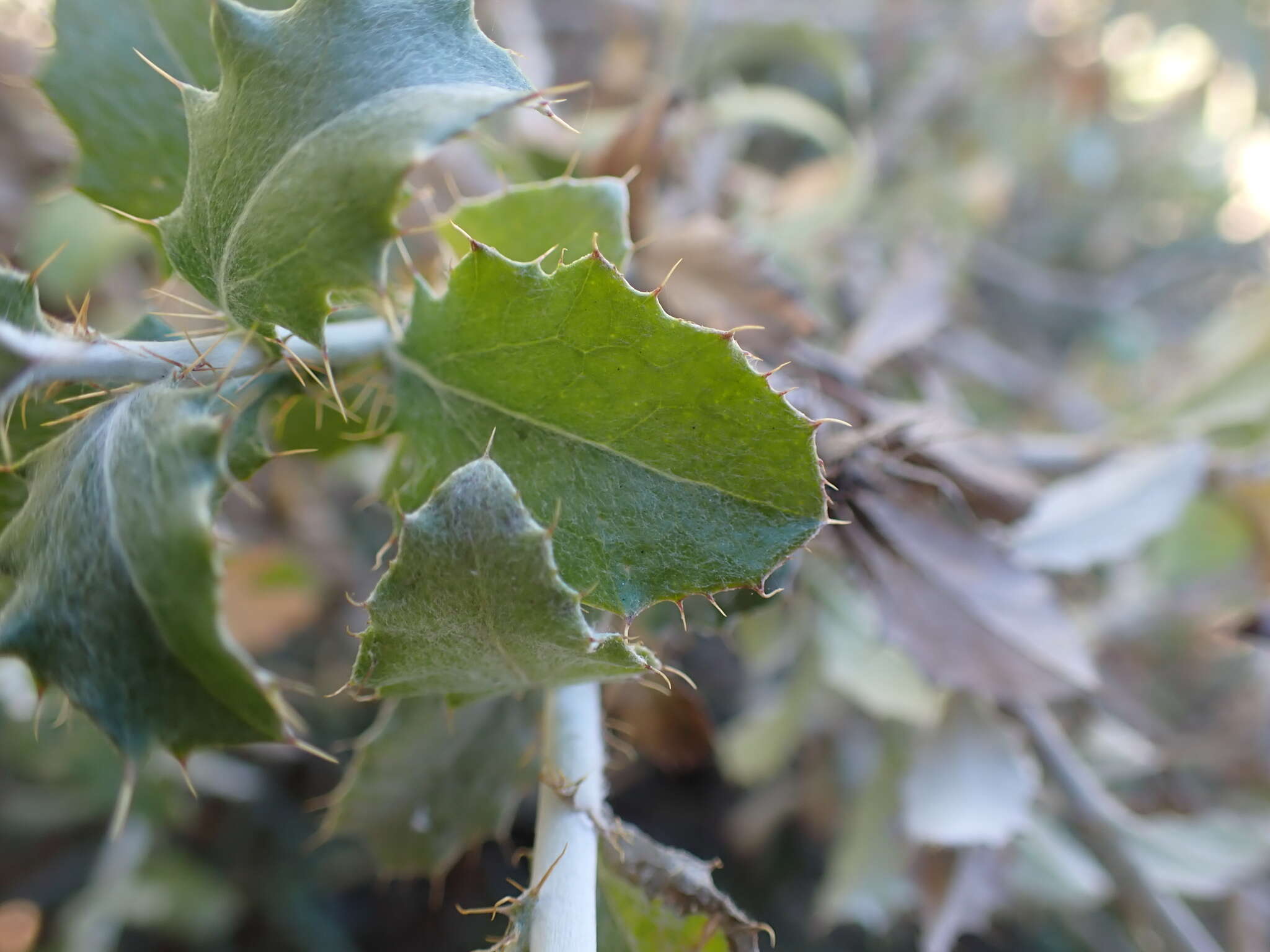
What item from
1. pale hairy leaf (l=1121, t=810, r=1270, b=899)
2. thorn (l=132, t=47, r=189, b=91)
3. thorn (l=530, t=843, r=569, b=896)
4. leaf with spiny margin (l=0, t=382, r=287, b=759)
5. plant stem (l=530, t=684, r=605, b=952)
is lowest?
pale hairy leaf (l=1121, t=810, r=1270, b=899)

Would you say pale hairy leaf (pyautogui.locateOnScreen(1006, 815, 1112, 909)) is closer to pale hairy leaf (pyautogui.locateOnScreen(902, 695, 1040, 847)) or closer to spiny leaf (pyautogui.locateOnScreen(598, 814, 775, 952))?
pale hairy leaf (pyautogui.locateOnScreen(902, 695, 1040, 847))

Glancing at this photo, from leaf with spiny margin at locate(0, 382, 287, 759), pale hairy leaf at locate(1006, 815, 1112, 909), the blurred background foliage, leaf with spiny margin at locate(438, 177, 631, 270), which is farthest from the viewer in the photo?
pale hairy leaf at locate(1006, 815, 1112, 909)

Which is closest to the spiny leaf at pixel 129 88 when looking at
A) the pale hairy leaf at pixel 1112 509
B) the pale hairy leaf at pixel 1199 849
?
the pale hairy leaf at pixel 1112 509

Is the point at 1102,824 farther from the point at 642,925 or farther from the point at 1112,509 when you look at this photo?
the point at 642,925

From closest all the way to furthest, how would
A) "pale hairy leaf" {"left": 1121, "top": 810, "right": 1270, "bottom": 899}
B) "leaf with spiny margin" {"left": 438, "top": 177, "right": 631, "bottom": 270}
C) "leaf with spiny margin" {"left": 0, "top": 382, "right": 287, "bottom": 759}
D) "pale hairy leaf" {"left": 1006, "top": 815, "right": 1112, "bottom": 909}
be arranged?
"leaf with spiny margin" {"left": 0, "top": 382, "right": 287, "bottom": 759} → "leaf with spiny margin" {"left": 438, "top": 177, "right": 631, "bottom": 270} → "pale hairy leaf" {"left": 1121, "top": 810, "right": 1270, "bottom": 899} → "pale hairy leaf" {"left": 1006, "top": 815, "right": 1112, "bottom": 909}

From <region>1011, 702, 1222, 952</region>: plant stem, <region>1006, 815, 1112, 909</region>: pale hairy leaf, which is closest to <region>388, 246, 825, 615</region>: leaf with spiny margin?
<region>1011, 702, 1222, 952</region>: plant stem

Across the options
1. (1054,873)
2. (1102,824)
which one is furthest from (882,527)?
(1054,873)

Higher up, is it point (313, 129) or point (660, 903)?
point (313, 129)
